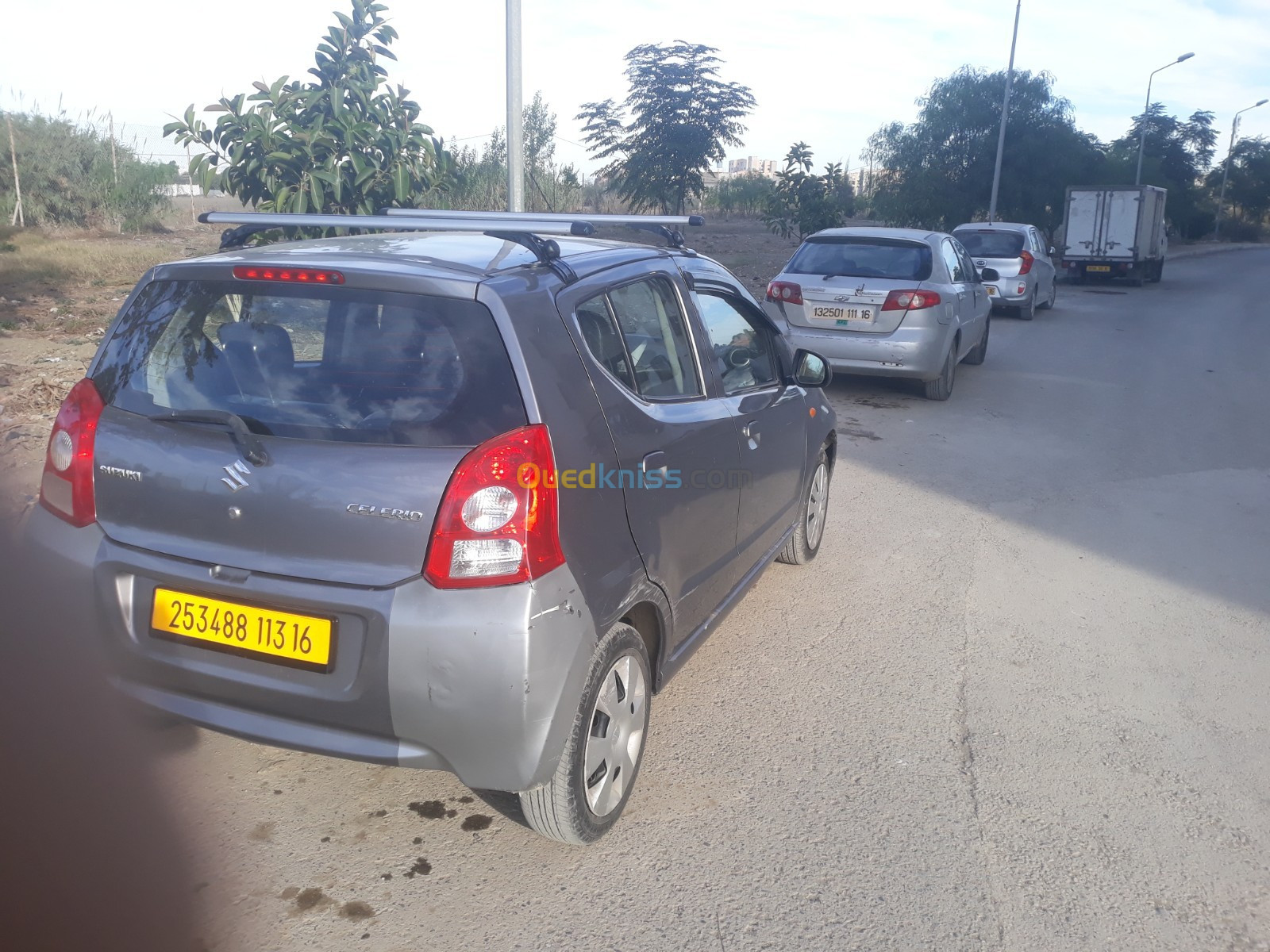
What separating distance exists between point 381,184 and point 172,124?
4.86ft

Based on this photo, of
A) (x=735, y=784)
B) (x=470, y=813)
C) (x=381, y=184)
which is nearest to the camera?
(x=470, y=813)

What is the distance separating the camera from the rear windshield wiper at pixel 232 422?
9.23ft

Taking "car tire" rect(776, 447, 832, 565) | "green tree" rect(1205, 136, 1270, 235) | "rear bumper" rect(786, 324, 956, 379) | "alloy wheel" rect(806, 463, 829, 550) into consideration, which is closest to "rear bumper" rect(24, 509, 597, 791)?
"car tire" rect(776, 447, 832, 565)

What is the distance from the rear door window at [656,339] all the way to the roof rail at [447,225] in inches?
10.5

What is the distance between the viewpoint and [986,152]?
37.8 metres

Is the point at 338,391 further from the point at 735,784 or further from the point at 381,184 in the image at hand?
the point at 381,184

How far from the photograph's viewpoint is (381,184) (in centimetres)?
802

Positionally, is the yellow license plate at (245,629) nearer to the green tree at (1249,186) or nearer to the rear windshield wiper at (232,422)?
the rear windshield wiper at (232,422)

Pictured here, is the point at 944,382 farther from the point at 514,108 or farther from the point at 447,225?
the point at 447,225

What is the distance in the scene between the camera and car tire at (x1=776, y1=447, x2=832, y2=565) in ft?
18.0

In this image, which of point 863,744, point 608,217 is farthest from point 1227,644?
point 608,217

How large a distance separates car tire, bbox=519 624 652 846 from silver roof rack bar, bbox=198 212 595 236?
4.61 ft

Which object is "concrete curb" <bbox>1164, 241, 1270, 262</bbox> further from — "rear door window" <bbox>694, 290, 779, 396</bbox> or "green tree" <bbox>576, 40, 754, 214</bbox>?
"rear door window" <bbox>694, 290, 779, 396</bbox>

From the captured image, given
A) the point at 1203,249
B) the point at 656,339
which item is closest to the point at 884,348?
the point at 656,339
